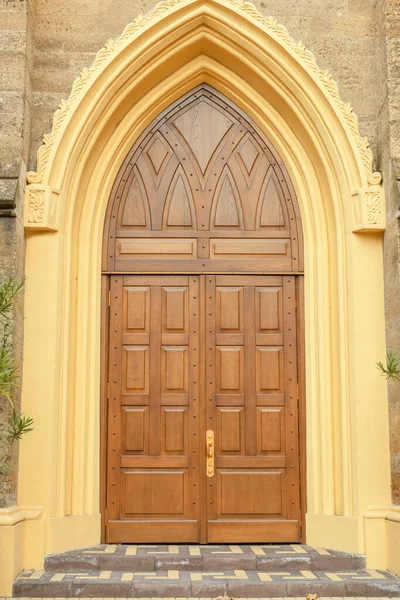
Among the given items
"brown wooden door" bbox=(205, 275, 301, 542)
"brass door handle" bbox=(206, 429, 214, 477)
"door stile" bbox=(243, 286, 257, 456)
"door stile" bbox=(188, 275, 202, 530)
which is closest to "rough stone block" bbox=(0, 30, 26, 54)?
"door stile" bbox=(188, 275, 202, 530)

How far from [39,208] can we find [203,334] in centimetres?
194

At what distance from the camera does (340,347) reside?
288 inches

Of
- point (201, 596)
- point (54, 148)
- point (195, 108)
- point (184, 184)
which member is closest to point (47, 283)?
point (54, 148)

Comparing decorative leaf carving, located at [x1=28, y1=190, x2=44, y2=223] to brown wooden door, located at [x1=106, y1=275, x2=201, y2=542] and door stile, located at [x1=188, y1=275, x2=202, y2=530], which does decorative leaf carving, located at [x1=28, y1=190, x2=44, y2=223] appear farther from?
door stile, located at [x1=188, y1=275, x2=202, y2=530]

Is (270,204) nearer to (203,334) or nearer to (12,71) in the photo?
(203,334)

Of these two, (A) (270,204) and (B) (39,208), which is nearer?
(B) (39,208)

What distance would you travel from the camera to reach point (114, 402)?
7457mm

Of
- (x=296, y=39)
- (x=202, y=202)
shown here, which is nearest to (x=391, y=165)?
(x=296, y=39)

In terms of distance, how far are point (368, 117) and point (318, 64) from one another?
2.33 feet

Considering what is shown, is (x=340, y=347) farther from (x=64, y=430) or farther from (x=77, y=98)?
(x=77, y=98)

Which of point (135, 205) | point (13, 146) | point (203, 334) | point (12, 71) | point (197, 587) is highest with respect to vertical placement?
point (12, 71)

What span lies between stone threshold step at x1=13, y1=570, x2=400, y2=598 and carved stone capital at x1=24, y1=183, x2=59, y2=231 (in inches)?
119

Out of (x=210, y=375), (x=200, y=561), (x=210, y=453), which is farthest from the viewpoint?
(x=210, y=375)

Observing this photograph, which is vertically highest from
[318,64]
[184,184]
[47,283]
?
[318,64]
